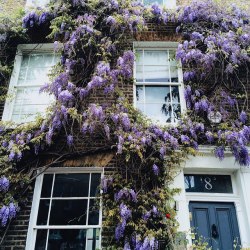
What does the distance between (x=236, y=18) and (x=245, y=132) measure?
11.4ft

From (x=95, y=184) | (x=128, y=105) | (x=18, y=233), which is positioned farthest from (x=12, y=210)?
(x=128, y=105)

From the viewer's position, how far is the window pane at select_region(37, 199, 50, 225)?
6727 mm

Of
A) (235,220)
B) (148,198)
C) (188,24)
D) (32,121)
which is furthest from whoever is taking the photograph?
(188,24)

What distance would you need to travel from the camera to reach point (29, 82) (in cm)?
861

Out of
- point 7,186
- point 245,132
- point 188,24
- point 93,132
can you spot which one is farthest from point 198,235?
point 188,24

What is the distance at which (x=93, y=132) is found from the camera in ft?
23.8

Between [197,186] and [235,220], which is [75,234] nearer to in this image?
[197,186]

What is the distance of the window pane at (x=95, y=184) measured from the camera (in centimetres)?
694

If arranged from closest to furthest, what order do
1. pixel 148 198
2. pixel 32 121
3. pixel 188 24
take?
1. pixel 148 198
2. pixel 32 121
3. pixel 188 24

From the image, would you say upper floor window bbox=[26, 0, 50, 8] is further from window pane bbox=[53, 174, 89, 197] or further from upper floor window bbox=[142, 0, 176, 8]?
window pane bbox=[53, 174, 89, 197]

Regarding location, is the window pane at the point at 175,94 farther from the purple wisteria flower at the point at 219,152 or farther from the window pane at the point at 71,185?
the window pane at the point at 71,185

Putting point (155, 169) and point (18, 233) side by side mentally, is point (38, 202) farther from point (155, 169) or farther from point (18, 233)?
point (155, 169)

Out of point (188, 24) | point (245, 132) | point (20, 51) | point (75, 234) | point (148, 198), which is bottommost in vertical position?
point (75, 234)

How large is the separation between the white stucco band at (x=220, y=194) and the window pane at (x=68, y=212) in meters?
1.88
